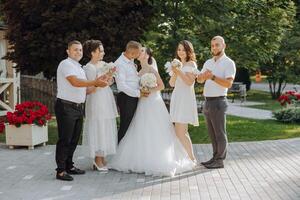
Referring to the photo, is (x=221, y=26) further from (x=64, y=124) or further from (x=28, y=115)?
(x=64, y=124)

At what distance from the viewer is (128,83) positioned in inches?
333

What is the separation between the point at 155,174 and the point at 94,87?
1.70 m

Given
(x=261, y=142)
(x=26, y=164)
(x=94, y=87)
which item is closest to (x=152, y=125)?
(x=94, y=87)

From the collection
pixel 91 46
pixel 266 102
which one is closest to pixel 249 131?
pixel 91 46

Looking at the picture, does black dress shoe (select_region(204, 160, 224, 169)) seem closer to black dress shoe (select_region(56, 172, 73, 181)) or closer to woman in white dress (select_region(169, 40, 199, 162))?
woman in white dress (select_region(169, 40, 199, 162))

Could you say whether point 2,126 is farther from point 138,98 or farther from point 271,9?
point 271,9

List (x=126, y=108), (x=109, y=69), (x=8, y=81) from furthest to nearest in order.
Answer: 1. (x=8, y=81)
2. (x=126, y=108)
3. (x=109, y=69)

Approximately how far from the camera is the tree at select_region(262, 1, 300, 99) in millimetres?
25703

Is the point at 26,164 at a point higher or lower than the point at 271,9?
lower

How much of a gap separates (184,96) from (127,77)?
3.37ft

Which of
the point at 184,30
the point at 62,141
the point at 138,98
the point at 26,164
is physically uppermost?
the point at 184,30

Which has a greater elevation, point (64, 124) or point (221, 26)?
point (221, 26)

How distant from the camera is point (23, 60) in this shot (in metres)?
13.2

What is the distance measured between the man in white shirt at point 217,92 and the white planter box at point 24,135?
13.1 ft
